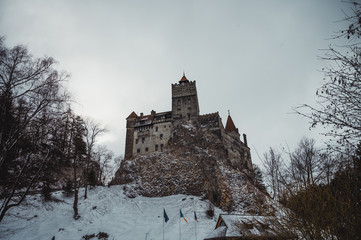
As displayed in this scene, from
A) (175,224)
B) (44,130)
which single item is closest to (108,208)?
(175,224)

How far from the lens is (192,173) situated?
31031 millimetres

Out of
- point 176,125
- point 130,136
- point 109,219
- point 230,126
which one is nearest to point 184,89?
point 176,125

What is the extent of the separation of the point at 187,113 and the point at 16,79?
3334 centimetres

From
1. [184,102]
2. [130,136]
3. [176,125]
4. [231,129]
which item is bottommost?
[130,136]

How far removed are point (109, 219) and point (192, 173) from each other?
42.9 feet

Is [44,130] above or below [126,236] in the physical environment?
above

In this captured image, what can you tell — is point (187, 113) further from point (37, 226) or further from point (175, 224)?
point (37, 226)

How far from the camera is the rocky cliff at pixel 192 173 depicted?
27.3m

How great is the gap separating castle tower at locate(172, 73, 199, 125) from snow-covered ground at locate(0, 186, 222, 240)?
56.5 ft

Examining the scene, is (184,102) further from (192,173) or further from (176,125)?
(192,173)

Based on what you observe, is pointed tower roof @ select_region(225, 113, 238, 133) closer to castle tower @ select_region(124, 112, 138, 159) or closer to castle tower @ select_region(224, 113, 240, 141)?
castle tower @ select_region(224, 113, 240, 141)

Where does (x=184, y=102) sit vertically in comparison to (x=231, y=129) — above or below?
above

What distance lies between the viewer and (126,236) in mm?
20203

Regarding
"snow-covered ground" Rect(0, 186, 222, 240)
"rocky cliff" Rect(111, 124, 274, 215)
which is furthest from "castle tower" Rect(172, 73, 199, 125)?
"snow-covered ground" Rect(0, 186, 222, 240)
